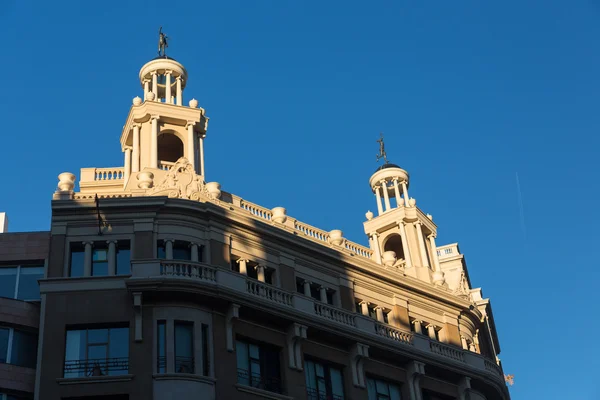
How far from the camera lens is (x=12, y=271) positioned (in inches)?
1795

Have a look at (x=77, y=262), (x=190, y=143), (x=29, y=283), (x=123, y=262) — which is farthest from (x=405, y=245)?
(x=29, y=283)

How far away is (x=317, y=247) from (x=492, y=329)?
2302 centimetres

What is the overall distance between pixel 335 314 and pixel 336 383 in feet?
10.7

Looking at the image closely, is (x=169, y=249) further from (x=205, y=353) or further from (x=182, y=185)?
(x=205, y=353)

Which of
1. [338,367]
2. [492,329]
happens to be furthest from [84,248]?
[492,329]

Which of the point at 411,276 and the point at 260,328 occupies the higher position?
the point at 411,276

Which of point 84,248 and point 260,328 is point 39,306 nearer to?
point 84,248

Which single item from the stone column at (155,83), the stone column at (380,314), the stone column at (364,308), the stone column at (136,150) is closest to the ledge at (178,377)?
the stone column at (364,308)

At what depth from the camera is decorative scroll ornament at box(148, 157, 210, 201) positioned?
1868 inches

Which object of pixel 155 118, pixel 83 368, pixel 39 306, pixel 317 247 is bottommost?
pixel 83 368

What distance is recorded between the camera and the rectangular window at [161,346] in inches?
1620

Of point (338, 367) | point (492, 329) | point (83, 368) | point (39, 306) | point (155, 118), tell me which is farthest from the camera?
point (492, 329)

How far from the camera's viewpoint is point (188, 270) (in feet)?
143

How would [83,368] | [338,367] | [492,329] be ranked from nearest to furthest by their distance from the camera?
[83,368] → [338,367] → [492,329]
